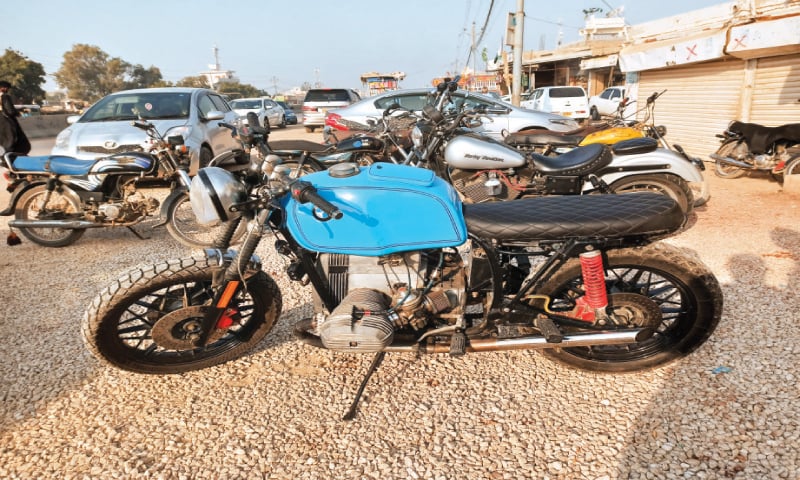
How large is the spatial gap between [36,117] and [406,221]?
75.2 ft

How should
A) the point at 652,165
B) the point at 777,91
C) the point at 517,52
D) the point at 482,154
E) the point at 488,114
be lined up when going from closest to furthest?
the point at 482,154
the point at 652,165
the point at 488,114
the point at 777,91
the point at 517,52

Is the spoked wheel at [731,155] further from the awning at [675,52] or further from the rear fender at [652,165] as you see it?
the rear fender at [652,165]

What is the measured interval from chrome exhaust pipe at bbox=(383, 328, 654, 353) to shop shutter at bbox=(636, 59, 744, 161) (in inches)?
328

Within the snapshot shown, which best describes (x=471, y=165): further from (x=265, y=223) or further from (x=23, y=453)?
(x=23, y=453)

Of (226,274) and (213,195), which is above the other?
(213,195)

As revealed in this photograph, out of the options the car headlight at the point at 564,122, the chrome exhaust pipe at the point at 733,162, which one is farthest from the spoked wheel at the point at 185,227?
the chrome exhaust pipe at the point at 733,162

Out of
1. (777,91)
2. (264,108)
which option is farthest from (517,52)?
(264,108)

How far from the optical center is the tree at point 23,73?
34.9m

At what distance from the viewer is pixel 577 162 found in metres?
3.51

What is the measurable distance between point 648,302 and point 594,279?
40 cm

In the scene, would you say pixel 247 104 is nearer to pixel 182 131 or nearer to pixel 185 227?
pixel 182 131

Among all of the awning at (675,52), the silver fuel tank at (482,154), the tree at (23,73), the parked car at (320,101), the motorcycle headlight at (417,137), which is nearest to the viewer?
the silver fuel tank at (482,154)

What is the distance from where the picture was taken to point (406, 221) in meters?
1.90

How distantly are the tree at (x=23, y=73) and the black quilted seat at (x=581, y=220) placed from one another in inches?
1753
